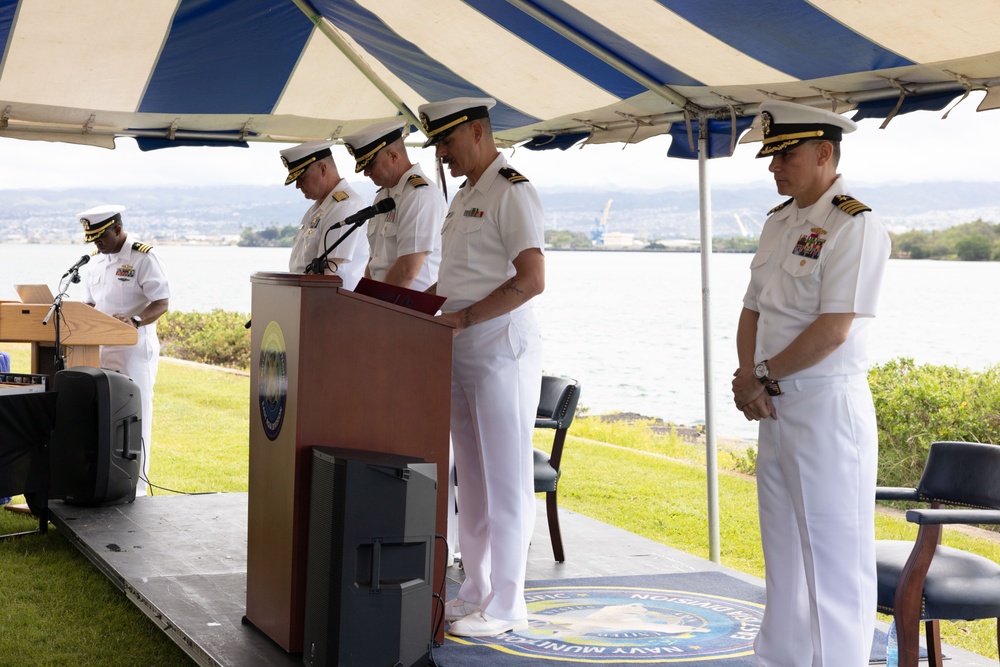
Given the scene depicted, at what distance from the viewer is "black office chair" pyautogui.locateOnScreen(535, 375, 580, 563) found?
4457mm

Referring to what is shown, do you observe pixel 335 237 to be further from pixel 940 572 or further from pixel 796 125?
pixel 940 572

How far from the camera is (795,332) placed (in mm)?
2838

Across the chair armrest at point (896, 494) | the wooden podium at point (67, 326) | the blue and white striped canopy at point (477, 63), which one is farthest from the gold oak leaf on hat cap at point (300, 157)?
the chair armrest at point (896, 494)

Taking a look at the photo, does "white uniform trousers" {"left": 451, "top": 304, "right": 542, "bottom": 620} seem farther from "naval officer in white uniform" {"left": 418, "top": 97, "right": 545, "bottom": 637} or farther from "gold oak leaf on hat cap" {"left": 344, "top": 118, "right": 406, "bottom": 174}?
"gold oak leaf on hat cap" {"left": 344, "top": 118, "right": 406, "bottom": 174}

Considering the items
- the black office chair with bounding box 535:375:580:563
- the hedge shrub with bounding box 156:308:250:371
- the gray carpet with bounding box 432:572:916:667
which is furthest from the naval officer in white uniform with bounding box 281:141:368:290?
the hedge shrub with bounding box 156:308:250:371

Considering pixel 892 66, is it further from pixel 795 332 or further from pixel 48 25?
pixel 48 25

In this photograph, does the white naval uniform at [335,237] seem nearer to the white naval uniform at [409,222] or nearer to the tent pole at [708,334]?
the white naval uniform at [409,222]

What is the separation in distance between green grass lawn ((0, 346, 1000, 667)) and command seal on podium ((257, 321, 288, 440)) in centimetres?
110

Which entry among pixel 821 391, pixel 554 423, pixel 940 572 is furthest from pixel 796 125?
pixel 554 423

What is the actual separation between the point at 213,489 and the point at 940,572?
231 inches

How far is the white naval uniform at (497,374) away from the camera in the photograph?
3.37 m

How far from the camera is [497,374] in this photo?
3.37 meters

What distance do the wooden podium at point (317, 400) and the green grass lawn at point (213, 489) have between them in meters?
0.87

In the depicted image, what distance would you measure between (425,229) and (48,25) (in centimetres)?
239
